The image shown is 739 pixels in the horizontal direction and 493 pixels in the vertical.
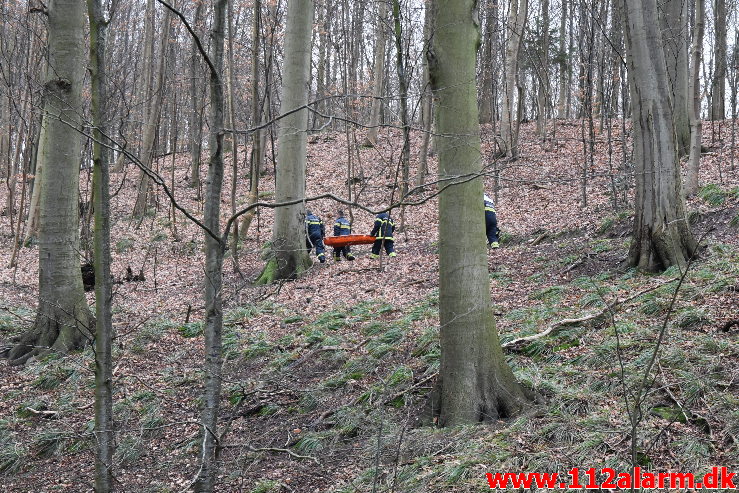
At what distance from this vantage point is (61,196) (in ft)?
24.6

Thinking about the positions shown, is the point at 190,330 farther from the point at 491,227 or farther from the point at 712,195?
the point at 712,195

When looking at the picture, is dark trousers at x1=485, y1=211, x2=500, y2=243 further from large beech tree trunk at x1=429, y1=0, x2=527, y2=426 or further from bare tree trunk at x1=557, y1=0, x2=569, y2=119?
bare tree trunk at x1=557, y1=0, x2=569, y2=119

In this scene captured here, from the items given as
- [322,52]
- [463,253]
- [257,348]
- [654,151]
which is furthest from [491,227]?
[322,52]

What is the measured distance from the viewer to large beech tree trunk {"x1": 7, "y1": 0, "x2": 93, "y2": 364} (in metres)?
7.35

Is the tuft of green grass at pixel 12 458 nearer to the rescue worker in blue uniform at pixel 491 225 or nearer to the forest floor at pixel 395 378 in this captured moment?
the forest floor at pixel 395 378

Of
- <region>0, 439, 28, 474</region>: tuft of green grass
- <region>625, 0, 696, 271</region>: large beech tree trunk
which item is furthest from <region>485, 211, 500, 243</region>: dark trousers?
<region>0, 439, 28, 474</region>: tuft of green grass

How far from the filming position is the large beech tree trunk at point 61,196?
735cm

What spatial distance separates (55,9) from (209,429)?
6509mm

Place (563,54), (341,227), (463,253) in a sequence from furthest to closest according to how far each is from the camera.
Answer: (563,54)
(341,227)
(463,253)

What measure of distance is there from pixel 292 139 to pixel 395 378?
261 inches

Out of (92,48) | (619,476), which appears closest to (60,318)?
(92,48)

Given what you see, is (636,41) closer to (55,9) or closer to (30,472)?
(55,9)

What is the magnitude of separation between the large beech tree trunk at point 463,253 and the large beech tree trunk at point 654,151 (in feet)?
13.3

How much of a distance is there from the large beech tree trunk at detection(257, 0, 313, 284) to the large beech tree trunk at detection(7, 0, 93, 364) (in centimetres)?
415
